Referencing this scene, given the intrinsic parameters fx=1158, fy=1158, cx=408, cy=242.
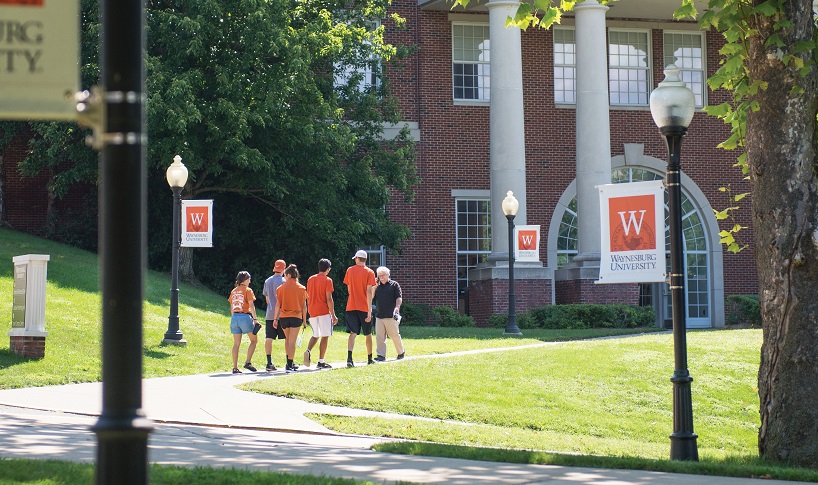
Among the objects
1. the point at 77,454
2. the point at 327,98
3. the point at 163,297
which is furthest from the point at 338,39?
the point at 77,454

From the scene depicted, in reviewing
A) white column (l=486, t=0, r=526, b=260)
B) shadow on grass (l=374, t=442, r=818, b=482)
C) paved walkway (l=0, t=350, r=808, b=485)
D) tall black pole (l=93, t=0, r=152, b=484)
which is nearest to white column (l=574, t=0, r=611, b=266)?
white column (l=486, t=0, r=526, b=260)

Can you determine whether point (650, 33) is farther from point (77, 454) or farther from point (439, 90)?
point (77, 454)

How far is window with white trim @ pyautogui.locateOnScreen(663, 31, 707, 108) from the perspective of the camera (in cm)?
3581

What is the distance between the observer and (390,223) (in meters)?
30.1

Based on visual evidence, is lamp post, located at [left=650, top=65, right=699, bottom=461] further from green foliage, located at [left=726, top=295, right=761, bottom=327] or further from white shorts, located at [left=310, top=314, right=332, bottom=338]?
green foliage, located at [left=726, top=295, right=761, bottom=327]

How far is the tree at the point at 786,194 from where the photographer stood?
1026cm

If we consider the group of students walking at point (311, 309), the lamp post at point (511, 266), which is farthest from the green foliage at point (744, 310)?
the group of students walking at point (311, 309)

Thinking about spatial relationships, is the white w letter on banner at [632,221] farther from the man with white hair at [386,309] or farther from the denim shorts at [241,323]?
the denim shorts at [241,323]

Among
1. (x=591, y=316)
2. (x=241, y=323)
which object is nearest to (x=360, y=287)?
(x=241, y=323)

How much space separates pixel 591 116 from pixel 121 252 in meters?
28.7

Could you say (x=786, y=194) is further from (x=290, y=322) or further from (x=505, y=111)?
(x=505, y=111)

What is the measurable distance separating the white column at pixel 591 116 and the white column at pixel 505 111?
5.98ft

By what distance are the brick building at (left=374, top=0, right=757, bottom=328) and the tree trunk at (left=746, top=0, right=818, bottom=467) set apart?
63.0 ft

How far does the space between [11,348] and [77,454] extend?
8.85 metres
